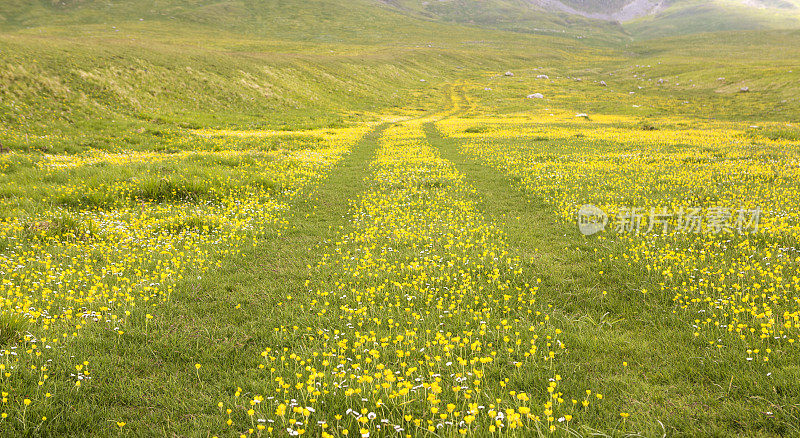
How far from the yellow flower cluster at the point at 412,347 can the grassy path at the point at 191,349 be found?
36 cm

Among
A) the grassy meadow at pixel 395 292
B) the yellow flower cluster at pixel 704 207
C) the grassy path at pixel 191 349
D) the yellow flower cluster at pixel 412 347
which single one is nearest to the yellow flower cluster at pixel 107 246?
the grassy meadow at pixel 395 292

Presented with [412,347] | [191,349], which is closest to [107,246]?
[191,349]

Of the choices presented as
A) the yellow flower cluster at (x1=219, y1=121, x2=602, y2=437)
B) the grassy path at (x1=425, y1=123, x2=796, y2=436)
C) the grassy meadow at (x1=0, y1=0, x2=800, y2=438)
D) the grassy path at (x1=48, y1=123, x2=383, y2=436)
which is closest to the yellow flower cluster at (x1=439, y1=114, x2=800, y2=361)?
the grassy meadow at (x1=0, y1=0, x2=800, y2=438)

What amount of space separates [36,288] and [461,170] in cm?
1761

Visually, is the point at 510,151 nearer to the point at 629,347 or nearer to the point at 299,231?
the point at 299,231

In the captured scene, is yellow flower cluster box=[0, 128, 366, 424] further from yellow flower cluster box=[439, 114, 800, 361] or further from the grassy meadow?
yellow flower cluster box=[439, 114, 800, 361]

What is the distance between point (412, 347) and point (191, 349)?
10.5 ft

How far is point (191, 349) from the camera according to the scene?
18.6ft

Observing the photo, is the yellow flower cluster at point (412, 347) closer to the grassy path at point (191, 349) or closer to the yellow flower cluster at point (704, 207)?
the grassy path at point (191, 349)

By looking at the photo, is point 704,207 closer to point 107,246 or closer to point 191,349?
point 191,349

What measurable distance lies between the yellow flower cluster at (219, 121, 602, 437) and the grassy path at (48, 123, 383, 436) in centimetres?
36

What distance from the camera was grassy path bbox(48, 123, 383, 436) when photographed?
443 cm

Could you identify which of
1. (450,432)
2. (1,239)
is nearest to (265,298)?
(450,432)

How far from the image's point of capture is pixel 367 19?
651ft
